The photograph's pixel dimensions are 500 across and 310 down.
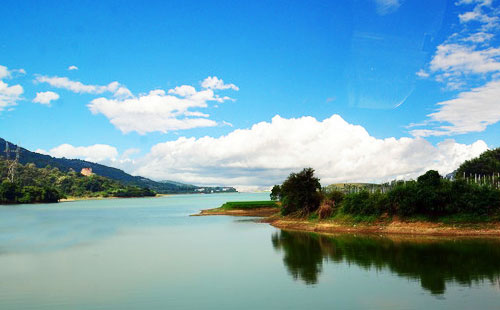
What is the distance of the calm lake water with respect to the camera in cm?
1728

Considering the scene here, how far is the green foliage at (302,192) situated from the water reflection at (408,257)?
16.4 meters

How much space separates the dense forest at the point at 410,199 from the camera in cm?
3966

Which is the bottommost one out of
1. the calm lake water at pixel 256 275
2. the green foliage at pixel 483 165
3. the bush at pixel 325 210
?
the calm lake water at pixel 256 275


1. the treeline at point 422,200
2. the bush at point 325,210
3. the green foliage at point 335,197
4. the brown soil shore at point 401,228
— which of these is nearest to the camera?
the brown soil shore at point 401,228

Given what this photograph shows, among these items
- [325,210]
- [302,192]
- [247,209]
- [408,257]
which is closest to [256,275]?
[408,257]

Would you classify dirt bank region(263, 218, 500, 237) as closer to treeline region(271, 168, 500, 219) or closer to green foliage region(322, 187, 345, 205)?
treeline region(271, 168, 500, 219)

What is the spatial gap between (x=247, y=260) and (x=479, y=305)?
16.5 m

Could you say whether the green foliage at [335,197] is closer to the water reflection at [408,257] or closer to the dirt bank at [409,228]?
the dirt bank at [409,228]

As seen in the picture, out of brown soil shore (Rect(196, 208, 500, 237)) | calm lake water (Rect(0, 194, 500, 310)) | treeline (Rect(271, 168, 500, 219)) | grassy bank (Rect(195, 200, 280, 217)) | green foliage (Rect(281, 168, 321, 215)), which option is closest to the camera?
calm lake water (Rect(0, 194, 500, 310))

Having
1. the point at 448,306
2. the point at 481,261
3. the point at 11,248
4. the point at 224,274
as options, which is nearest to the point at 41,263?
the point at 11,248

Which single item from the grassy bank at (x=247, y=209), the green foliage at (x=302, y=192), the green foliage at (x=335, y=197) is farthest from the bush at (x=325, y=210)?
the grassy bank at (x=247, y=209)

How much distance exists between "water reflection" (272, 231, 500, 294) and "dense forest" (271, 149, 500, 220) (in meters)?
5.69

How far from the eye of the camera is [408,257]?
27.8 meters

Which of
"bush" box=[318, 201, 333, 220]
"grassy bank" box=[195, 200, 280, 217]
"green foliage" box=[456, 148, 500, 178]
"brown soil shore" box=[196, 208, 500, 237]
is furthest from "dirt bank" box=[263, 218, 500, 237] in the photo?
"green foliage" box=[456, 148, 500, 178]
